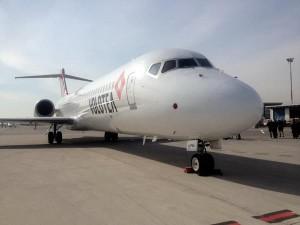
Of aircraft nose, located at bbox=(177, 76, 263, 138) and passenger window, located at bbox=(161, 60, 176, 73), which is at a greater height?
passenger window, located at bbox=(161, 60, 176, 73)

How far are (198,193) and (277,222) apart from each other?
5.79 ft

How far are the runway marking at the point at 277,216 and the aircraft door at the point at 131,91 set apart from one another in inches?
210

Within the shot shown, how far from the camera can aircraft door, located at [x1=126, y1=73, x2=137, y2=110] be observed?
A: 30.6 ft

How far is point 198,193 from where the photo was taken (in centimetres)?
576

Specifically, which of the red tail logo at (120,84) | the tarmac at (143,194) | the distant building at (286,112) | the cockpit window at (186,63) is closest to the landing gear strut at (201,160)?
the tarmac at (143,194)

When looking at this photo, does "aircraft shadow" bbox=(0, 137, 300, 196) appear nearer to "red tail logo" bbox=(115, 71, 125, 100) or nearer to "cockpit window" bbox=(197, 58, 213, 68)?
"red tail logo" bbox=(115, 71, 125, 100)

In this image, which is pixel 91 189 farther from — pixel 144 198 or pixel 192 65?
pixel 192 65

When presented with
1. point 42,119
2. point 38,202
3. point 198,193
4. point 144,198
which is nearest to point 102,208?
point 144,198

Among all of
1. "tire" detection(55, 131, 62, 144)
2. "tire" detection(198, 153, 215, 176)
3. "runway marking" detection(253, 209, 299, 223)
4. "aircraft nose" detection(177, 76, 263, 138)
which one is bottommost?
"runway marking" detection(253, 209, 299, 223)

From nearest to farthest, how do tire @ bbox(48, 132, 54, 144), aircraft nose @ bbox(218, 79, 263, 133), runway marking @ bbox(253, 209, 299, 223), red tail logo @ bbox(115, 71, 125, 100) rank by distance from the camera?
runway marking @ bbox(253, 209, 299, 223) < aircraft nose @ bbox(218, 79, 263, 133) < red tail logo @ bbox(115, 71, 125, 100) < tire @ bbox(48, 132, 54, 144)

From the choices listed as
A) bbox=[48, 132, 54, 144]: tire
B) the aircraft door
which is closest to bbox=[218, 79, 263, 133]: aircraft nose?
the aircraft door

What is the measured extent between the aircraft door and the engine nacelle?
12.6m

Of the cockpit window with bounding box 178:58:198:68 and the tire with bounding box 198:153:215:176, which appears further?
the cockpit window with bounding box 178:58:198:68

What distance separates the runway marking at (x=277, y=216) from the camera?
168 inches
